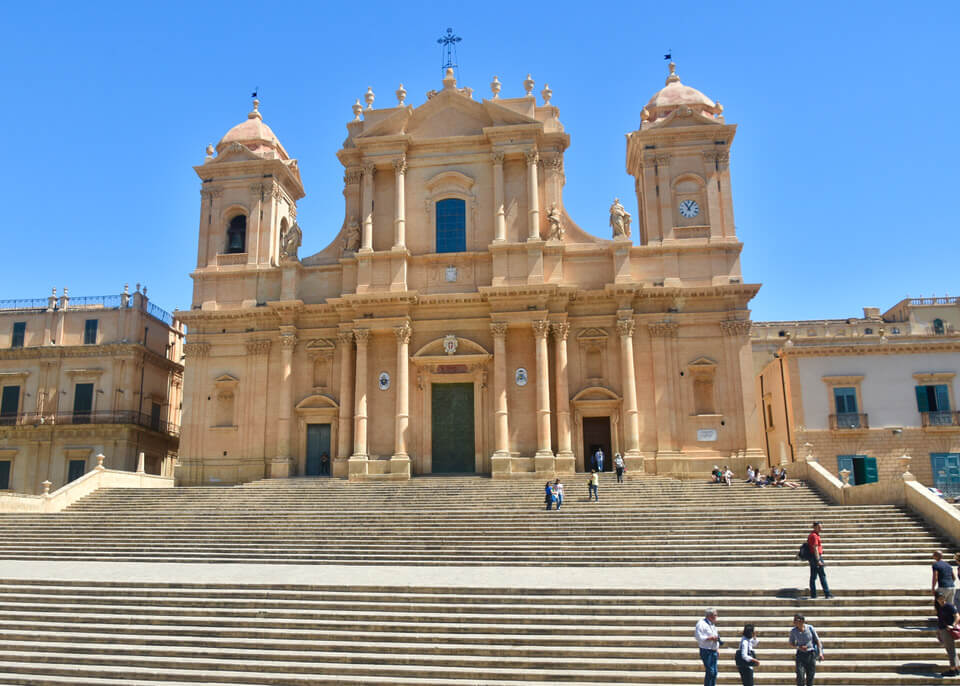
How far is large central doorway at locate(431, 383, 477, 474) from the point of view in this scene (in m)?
31.4

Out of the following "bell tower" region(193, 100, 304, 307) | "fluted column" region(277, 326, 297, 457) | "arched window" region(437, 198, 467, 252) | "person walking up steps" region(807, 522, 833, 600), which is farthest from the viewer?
"bell tower" region(193, 100, 304, 307)

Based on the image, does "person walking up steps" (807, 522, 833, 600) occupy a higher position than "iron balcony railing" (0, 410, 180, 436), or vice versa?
"iron balcony railing" (0, 410, 180, 436)

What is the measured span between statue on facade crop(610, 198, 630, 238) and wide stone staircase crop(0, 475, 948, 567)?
10465 millimetres

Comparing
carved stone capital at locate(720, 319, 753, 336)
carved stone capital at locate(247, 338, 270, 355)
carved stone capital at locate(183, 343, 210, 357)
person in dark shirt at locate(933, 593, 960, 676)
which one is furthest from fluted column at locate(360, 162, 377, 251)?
person in dark shirt at locate(933, 593, 960, 676)

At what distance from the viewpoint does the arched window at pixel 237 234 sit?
Result: 35628 millimetres

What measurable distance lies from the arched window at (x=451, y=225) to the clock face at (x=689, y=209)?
9.14 m

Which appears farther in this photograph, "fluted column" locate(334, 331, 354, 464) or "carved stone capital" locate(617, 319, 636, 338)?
"fluted column" locate(334, 331, 354, 464)

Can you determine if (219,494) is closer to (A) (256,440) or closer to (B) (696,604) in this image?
(A) (256,440)

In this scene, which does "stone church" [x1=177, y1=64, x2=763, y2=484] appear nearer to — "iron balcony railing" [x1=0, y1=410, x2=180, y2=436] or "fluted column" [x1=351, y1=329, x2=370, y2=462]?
"fluted column" [x1=351, y1=329, x2=370, y2=462]

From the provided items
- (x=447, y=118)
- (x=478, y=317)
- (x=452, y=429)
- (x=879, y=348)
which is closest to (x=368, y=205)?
(x=447, y=118)

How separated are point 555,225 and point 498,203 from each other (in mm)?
2528

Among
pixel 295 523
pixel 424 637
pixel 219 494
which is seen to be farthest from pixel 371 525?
pixel 424 637

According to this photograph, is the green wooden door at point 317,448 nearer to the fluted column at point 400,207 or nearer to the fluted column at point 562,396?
the fluted column at point 400,207

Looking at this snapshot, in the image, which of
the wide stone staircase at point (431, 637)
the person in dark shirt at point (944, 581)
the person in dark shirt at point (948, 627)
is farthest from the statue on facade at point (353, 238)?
the person in dark shirt at point (948, 627)
